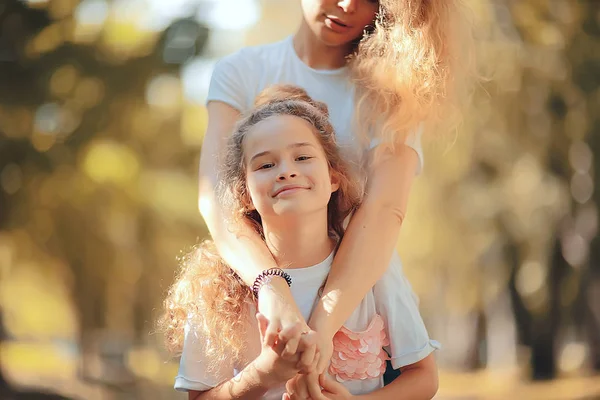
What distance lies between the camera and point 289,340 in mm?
2303

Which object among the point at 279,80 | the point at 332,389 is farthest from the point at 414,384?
the point at 279,80

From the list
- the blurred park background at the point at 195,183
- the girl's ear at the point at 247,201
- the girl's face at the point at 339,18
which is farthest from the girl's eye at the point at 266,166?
the blurred park background at the point at 195,183

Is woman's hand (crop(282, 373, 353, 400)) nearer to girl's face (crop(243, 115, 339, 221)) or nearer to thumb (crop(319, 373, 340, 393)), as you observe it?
thumb (crop(319, 373, 340, 393))

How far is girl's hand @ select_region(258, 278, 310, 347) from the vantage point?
2.33m

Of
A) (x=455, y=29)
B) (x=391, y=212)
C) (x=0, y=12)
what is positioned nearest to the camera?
(x=391, y=212)

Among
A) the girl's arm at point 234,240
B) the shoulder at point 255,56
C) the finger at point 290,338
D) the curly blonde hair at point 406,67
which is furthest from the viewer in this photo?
the shoulder at point 255,56

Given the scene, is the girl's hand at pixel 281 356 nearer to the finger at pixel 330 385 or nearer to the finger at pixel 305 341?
the finger at pixel 305 341

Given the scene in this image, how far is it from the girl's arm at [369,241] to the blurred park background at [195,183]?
8734 mm

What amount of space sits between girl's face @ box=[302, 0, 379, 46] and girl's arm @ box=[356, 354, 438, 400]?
1.12 m

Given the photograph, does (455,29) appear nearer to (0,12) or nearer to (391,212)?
(391,212)

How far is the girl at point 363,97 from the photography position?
2.67 metres

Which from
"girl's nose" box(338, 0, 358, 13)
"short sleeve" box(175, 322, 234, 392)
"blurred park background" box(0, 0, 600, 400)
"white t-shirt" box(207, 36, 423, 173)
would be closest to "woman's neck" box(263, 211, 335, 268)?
"short sleeve" box(175, 322, 234, 392)

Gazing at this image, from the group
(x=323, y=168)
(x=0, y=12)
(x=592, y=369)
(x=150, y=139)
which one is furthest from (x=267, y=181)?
(x=592, y=369)

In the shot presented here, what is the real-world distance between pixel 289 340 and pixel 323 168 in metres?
0.58
